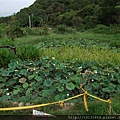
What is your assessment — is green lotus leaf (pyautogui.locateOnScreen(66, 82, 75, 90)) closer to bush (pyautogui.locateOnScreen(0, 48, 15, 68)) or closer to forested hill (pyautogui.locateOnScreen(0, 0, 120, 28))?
bush (pyautogui.locateOnScreen(0, 48, 15, 68))

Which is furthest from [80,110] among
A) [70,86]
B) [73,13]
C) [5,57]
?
[73,13]

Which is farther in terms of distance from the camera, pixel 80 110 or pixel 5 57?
pixel 5 57

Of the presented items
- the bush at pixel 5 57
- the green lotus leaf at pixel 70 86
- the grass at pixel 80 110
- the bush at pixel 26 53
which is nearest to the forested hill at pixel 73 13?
the bush at pixel 26 53

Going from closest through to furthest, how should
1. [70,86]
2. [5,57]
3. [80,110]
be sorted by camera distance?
[80,110]
[70,86]
[5,57]

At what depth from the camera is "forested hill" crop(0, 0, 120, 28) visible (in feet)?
58.7

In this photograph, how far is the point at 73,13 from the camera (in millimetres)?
22656

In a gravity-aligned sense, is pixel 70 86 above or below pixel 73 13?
below

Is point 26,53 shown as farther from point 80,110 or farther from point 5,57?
point 80,110

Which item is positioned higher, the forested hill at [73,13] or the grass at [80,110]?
the forested hill at [73,13]

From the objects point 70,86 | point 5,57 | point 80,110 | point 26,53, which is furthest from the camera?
point 26,53

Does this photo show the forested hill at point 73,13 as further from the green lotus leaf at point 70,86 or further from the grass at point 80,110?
the grass at point 80,110

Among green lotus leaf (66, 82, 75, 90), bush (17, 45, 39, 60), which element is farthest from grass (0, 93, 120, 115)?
bush (17, 45, 39, 60)

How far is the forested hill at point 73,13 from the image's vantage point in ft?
58.7

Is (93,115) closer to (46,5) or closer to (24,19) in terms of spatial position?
(24,19)
